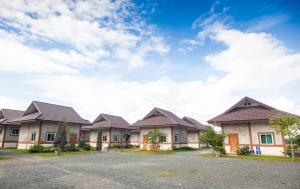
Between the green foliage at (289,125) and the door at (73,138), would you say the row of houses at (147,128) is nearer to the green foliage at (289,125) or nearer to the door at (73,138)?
the door at (73,138)

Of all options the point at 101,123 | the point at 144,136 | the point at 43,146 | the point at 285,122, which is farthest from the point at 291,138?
the point at 101,123

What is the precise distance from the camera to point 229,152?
74.8ft

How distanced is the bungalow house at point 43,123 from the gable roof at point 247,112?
19.6m

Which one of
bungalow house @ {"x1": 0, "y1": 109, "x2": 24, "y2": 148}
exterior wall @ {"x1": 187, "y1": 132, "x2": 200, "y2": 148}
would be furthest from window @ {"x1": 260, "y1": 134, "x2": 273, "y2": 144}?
bungalow house @ {"x1": 0, "y1": 109, "x2": 24, "y2": 148}

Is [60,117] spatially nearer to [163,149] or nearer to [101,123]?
[101,123]

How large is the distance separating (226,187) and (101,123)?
31.8 meters

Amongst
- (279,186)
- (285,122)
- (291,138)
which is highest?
(285,122)

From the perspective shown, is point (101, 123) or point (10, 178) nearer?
point (10, 178)

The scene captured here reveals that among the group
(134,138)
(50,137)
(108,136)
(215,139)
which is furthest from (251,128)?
(50,137)

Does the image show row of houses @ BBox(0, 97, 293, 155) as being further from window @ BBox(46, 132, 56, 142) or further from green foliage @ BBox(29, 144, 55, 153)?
green foliage @ BBox(29, 144, 55, 153)

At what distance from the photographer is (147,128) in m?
31.2

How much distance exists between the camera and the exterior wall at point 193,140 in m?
40.5

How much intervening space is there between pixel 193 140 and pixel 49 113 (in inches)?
1081

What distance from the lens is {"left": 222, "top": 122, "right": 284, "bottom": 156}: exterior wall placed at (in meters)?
20.2
